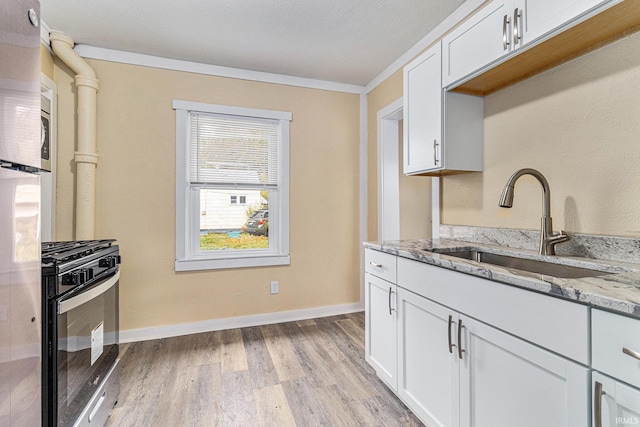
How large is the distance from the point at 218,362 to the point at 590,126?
2672mm

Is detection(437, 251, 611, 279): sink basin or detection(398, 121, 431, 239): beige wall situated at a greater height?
detection(398, 121, 431, 239): beige wall

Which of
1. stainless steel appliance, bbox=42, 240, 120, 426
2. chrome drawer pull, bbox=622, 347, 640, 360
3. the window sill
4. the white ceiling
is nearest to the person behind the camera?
chrome drawer pull, bbox=622, 347, 640, 360

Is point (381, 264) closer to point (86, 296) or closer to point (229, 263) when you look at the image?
point (86, 296)

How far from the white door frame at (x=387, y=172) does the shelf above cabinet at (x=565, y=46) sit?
4.15 feet

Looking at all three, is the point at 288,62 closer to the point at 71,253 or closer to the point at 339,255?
the point at 339,255

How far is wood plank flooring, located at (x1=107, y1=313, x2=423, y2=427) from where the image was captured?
65.1 inches

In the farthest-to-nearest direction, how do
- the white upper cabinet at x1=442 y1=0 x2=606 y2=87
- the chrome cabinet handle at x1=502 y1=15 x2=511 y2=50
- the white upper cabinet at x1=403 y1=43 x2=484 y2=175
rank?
the white upper cabinet at x1=403 y1=43 x2=484 y2=175 < the chrome cabinet handle at x1=502 y1=15 x2=511 y2=50 < the white upper cabinet at x1=442 y1=0 x2=606 y2=87

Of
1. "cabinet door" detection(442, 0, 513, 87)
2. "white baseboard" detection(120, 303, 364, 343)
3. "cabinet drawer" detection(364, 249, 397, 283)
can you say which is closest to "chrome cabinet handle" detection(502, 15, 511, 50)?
"cabinet door" detection(442, 0, 513, 87)

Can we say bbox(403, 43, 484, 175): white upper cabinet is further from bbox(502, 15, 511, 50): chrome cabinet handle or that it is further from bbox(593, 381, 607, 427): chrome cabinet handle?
bbox(593, 381, 607, 427): chrome cabinet handle

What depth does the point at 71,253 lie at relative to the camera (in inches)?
51.3

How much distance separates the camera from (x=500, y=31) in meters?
1.46

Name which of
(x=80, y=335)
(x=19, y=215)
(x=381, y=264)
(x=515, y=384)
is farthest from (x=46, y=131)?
(x=515, y=384)

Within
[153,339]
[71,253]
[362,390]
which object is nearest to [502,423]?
[362,390]

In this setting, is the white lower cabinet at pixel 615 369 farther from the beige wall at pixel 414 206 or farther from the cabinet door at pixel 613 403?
the beige wall at pixel 414 206
